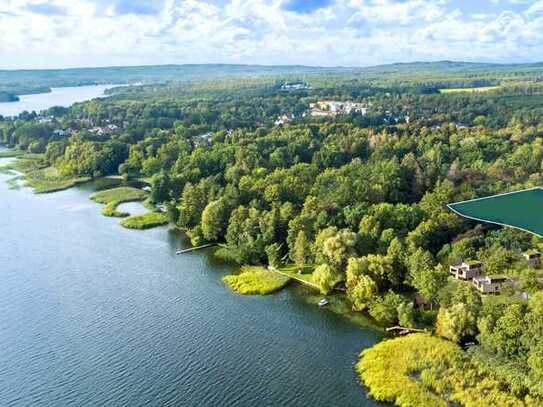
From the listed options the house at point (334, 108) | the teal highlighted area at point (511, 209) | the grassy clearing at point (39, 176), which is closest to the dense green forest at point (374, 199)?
the teal highlighted area at point (511, 209)

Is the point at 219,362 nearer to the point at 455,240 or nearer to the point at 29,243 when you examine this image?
the point at 455,240

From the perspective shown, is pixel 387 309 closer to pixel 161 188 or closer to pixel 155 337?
pixel 155 337

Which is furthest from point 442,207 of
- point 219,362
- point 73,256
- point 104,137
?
point 104,137

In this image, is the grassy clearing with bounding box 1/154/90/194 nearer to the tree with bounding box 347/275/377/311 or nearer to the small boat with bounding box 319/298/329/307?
the small boat with bounding box 319/298/329/307

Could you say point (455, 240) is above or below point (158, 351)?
above

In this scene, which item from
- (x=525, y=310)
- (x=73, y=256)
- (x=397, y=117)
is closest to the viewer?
(x=525, y=310)

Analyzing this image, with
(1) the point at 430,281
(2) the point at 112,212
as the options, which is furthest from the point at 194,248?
(1) the point at 430,281

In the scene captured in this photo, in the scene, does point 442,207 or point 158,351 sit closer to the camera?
point 158,351

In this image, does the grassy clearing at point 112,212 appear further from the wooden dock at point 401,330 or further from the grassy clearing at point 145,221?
the wooden dock at point 401,330
